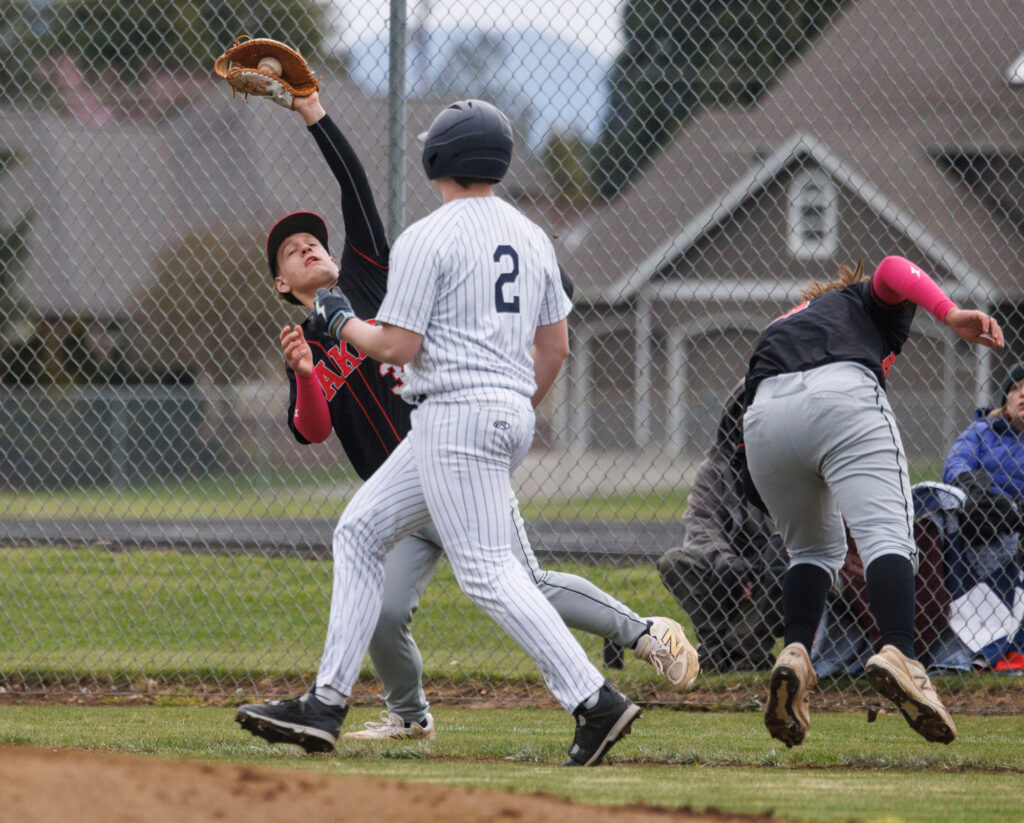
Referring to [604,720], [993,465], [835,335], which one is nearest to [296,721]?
[604,720]

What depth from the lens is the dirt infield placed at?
2549 mm

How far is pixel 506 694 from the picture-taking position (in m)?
6.02

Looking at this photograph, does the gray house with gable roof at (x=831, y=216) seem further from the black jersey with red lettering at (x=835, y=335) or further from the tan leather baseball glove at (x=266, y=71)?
the tan leather baseball glove at (x=266, y=71)

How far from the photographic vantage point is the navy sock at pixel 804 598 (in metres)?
4.02

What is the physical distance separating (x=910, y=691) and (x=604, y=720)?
84cm

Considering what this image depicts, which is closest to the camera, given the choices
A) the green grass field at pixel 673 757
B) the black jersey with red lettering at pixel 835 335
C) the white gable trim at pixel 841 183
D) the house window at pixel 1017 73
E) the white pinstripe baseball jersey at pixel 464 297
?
the green grass field at pixel 673 757

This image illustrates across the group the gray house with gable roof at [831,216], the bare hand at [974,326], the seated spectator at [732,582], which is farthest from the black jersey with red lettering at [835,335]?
the gray house with gable roof at [831,216]

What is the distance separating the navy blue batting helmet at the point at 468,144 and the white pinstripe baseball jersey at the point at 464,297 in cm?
10

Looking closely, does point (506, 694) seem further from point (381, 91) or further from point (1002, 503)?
point (381, 91)

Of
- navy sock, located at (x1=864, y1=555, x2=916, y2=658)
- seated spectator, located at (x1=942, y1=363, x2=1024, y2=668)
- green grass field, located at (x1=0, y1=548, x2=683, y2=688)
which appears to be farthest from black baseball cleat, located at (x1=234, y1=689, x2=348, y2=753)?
seated spectator, located at (x1=942, y1=363, x2=1024, y2=668)

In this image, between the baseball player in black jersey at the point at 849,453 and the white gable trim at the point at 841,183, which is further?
the white gable trim at the point at 841,183

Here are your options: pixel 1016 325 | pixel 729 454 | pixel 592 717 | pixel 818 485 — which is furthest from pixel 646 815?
pixel 1016 325

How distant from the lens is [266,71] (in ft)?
14.1

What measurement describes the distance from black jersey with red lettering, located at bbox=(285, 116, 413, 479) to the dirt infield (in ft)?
5.25
